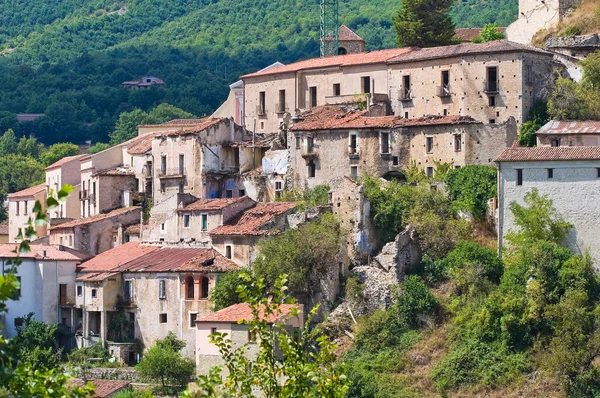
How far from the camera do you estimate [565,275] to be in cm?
5256

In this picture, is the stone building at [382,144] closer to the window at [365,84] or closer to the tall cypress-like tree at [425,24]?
the window at [365,84]

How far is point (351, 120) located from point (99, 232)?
13146 mm

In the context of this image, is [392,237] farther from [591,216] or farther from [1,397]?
[1,397]

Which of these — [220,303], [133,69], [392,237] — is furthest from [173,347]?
[133,69]

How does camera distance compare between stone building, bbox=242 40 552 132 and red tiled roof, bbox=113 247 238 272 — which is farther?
stone building, bbox=242 40 552 132

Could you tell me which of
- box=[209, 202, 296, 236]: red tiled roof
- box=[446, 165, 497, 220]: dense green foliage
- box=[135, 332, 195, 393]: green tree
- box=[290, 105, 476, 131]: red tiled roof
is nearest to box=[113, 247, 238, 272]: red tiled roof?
box=[209, 202, 296, 236]: red tiled roof

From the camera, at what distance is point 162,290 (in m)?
59.9


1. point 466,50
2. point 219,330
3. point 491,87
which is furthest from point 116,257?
point 491,87

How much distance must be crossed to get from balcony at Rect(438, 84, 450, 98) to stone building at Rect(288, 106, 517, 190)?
4.54 ft

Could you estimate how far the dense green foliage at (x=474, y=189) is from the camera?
57.2 m

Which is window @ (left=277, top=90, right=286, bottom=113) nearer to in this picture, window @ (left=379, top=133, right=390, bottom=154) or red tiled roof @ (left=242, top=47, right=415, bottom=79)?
red tiled roof @ (left=242, top=47, right=415, bottom=79)

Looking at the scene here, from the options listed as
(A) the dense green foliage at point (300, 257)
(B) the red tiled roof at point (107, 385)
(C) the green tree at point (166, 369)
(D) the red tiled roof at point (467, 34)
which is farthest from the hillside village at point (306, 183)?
(D) the red tiled roof at point (467, 34)

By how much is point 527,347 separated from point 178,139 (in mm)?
21585

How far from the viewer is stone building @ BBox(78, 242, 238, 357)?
58688 mm
